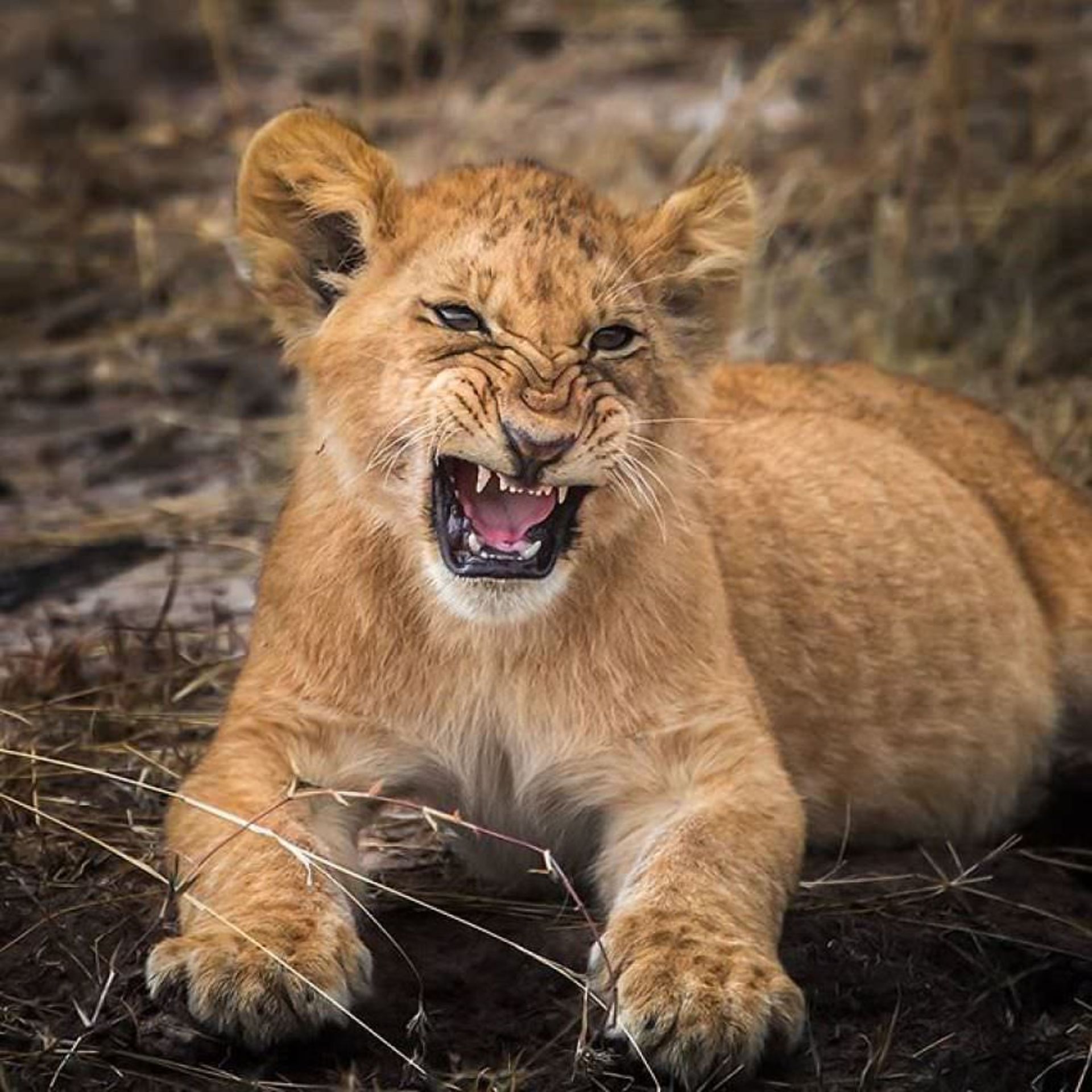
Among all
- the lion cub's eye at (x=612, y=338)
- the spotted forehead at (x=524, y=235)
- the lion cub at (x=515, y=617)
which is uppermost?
the spotted forehead at (x=524, y=235)

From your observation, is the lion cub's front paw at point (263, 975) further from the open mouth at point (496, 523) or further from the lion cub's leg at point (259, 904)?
the open mouth at point (496, 523)

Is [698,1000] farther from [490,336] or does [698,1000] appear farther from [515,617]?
[490,336]

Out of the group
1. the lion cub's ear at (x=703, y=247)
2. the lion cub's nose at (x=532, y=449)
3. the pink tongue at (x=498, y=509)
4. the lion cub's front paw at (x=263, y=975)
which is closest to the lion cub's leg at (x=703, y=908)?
the lion cub's front paw at (x=263, y=975)

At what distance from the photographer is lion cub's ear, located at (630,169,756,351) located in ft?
15.1

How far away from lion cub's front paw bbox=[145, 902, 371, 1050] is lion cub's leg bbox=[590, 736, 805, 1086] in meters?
0.40

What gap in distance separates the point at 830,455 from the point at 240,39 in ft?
24.0

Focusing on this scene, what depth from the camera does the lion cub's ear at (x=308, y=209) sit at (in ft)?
14.8

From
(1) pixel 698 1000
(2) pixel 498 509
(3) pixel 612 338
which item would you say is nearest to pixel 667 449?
(3) pixel 612 338

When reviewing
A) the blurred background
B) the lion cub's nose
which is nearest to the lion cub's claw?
the lion cub's nose

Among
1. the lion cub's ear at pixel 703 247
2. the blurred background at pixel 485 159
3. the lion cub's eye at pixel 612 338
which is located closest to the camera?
the lion cub's eye at pixel 612 338

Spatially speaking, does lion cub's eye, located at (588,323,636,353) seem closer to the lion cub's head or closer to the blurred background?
the lion cub's head

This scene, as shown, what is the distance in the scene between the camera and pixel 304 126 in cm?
454

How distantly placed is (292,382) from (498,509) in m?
4.26

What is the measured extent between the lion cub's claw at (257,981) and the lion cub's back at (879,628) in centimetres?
135
